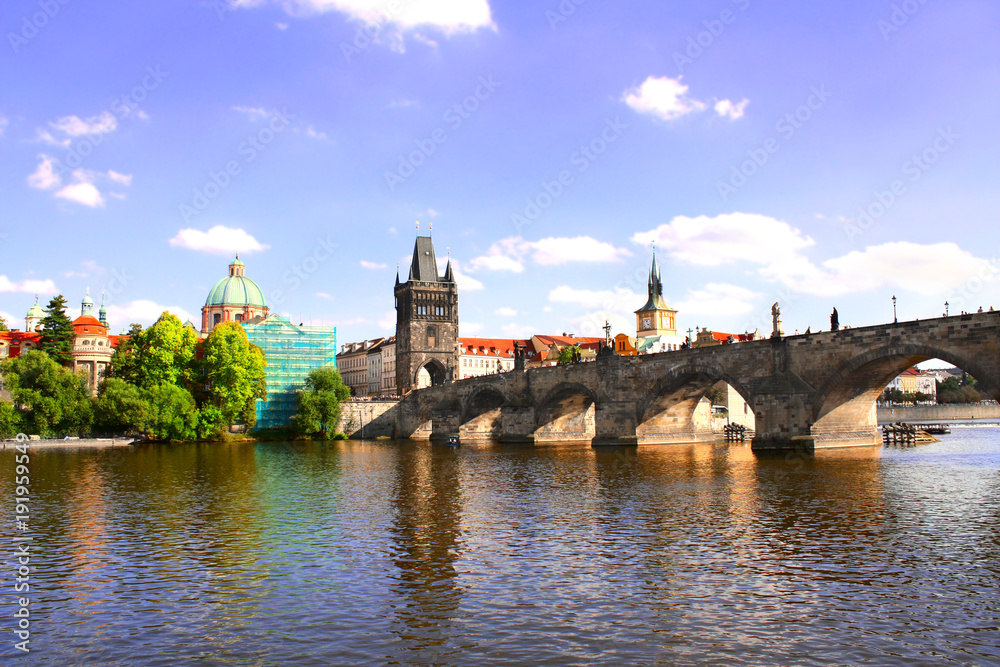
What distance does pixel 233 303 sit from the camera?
14712 cm

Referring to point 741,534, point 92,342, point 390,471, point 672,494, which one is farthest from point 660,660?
point 92,342

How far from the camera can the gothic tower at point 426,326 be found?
109m

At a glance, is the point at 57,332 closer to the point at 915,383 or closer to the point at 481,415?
the point at 481,415

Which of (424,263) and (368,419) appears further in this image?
(424,263)

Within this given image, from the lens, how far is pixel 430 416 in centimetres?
8762

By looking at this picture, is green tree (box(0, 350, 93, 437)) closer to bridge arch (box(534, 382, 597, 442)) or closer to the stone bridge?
the stone bridge

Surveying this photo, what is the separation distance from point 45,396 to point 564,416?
44.6 metres

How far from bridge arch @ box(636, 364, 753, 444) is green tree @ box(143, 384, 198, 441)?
40476 mm

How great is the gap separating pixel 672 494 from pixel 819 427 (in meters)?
19.6

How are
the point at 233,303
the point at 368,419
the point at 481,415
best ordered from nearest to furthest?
the point at 481,415, the point at 368,419, the point at 233,303

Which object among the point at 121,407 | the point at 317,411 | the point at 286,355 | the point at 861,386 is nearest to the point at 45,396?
the point at 121,407

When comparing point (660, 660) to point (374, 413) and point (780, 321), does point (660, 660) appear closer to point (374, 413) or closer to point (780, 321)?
point (780, 321)

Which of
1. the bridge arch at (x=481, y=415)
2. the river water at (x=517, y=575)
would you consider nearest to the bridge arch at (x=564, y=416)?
the bridge arch at (x=481, y=415)

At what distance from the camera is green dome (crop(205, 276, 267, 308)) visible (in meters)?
147
